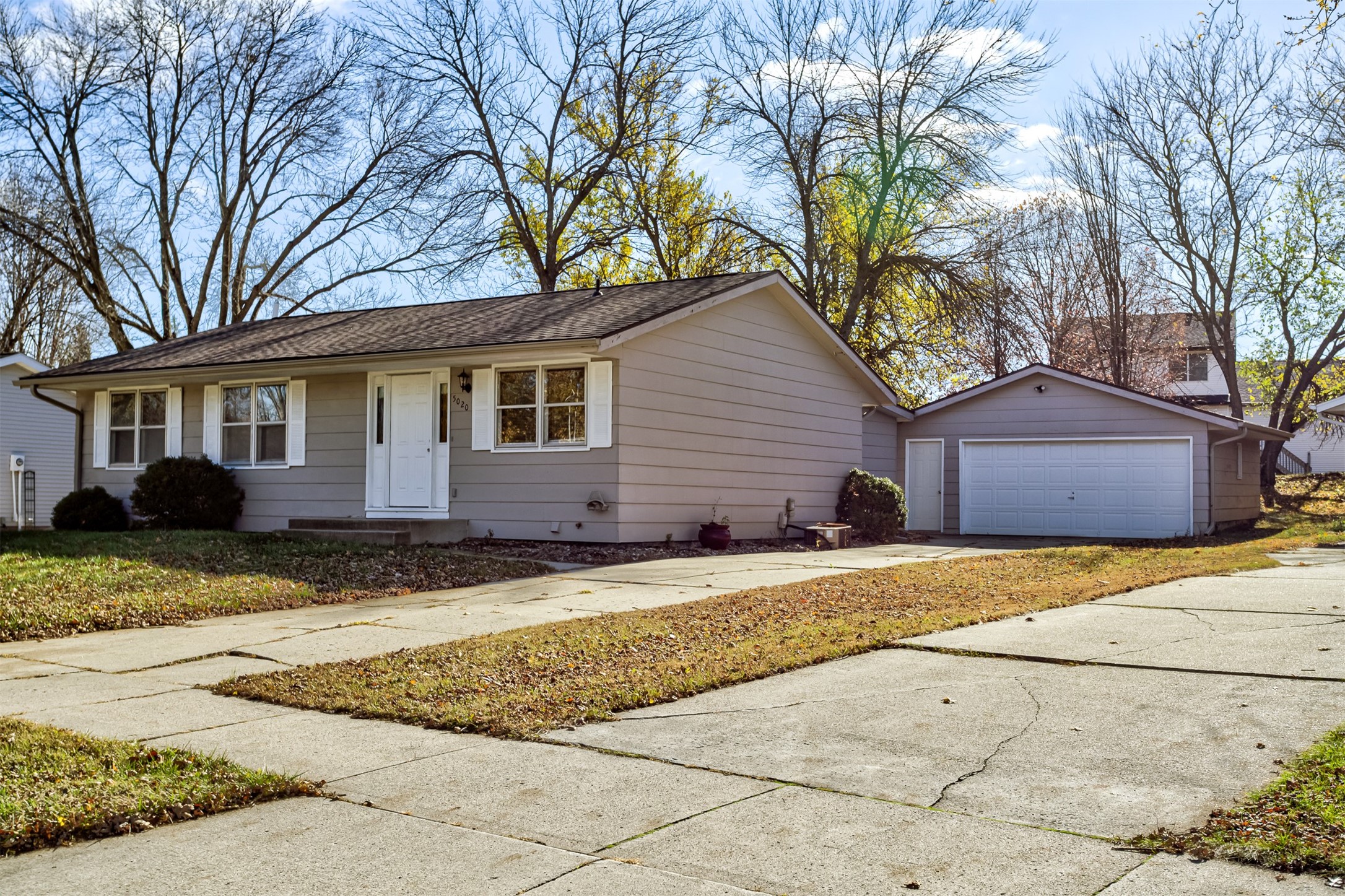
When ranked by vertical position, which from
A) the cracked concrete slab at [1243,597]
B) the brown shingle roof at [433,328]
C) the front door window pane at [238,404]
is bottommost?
the cracked concrete slab at [1243,597]

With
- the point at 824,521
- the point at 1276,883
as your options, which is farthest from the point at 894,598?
the point at 824,521

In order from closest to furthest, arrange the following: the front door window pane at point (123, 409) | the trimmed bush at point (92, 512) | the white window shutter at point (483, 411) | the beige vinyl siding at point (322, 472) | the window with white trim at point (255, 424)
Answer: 1. the white window shutter at point (483, 411)
2. the beige vinyl siding at point (322, 472)
3. the window with white trim at point (255, 424)
4. the trimmed bush at point (92, 512)
5. the front door window pane at point (123, 409)

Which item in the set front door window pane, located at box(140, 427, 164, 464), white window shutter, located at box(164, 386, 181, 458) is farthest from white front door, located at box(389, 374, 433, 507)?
front door window pane, located at box(140, 427, 164, 464)

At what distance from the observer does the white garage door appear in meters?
21.6

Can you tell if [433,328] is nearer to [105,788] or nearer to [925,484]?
[925,484]

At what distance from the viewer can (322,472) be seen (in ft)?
59.9

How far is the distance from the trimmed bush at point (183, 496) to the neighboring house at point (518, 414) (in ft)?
2.09

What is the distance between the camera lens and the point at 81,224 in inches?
1169

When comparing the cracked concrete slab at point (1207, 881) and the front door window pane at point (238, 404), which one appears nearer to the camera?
the cracked concrete slab at point (1207, 881)

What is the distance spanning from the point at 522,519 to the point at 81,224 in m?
20.3

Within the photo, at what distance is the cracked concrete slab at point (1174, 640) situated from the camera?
6.61 metres

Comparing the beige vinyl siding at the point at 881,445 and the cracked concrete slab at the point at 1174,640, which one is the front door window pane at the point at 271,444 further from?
the cracked concrete slab at the point at 1174,640

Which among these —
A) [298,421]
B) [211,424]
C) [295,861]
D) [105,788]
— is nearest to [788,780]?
[295,861]

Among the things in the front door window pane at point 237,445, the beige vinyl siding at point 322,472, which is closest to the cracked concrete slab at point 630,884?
the beige vinyl siding at point 322,472
